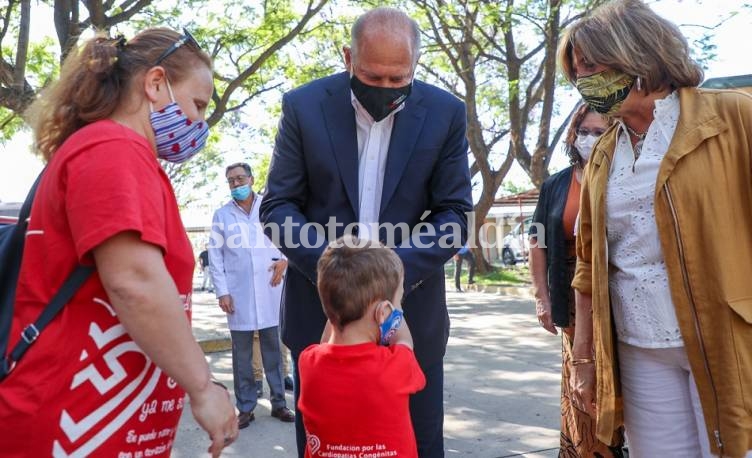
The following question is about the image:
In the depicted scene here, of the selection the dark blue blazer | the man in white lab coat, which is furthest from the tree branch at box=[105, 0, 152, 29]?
the dark blue blazer

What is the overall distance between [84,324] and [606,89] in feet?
6.07

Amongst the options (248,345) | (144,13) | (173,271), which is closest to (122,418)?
(173,271)

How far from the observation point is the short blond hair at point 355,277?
258 cm

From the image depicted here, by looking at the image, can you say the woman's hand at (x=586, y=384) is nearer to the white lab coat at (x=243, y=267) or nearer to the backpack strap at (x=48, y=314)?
the backpack strap at (x=48, y=314)

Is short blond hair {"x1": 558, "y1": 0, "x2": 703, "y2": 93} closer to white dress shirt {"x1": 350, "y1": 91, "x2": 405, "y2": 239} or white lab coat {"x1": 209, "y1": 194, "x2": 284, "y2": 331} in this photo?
white dress shirt {"x1": 350, "y1": 91, "x2": 405, "y2": 239}

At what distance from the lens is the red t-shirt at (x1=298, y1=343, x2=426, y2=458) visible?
2.59 m

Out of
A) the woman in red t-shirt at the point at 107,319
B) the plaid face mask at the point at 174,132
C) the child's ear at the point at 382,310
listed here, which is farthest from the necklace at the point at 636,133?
the woman in red t-shirt at the point at 107,319

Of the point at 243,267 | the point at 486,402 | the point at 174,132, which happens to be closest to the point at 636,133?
the point at 174,132

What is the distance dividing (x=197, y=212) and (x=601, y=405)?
4633cm

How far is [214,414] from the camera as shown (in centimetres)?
191

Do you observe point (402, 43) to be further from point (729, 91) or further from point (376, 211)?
point (729, 91)

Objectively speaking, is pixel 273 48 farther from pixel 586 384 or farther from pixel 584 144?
pixel 586 384

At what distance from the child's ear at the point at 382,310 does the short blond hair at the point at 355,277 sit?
0.06ft

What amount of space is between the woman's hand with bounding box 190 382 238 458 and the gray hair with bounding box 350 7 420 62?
1405 millimetres
